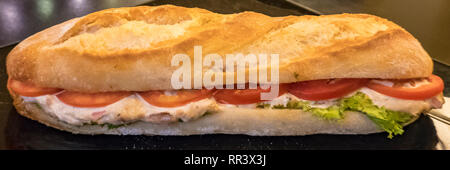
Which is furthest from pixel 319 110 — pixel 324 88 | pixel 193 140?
pixel 193 140

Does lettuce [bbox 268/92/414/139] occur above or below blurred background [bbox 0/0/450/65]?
below

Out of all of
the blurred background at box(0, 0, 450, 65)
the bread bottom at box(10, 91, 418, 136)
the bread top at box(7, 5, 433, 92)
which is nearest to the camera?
the bread top at box(7, 5, 433, 92)

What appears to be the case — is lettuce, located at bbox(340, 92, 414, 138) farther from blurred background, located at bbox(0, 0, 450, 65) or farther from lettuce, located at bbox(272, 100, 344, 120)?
blurred background, located at bbox(0, 0, 450, 65)

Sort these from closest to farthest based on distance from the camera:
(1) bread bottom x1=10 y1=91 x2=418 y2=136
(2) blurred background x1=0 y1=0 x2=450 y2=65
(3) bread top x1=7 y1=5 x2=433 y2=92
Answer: (3) bread top x1=7 y1=5 x2=433 y2=92
(1) bread bottom x1=10 y1=91 x2=418 y2=136
(2) blurred background x1=0 y1=0 x2=450 y2=65

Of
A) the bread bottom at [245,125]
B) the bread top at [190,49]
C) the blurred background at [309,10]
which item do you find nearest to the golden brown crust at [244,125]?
the bread bottom at [245,125]

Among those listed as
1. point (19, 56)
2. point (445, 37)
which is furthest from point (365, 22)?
point (19, 56)

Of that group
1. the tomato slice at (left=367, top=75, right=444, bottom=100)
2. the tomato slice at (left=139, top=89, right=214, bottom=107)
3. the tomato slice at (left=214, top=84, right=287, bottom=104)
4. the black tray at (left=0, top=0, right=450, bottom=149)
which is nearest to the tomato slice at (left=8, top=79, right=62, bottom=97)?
the black tray at (left=0, top=0, right=450, bottom=149)
